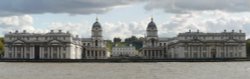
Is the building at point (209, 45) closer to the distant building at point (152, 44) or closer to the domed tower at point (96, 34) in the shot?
the distant building at point (152, 44)

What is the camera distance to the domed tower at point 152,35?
602 ft

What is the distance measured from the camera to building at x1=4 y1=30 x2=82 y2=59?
155m

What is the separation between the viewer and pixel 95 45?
589ft

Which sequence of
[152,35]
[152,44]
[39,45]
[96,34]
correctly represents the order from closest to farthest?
[39,45] → [96,34] → [152,44] → [152,35]

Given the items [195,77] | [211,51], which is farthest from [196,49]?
[195,77]

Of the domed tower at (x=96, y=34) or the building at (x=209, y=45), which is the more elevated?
the domed tower at (x=96, y=34)

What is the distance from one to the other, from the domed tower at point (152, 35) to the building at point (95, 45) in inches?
513

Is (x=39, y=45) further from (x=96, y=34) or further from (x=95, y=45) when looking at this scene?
(x=96, y=34)

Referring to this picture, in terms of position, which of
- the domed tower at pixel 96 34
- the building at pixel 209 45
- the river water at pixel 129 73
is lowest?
the river water at pixel 129 73

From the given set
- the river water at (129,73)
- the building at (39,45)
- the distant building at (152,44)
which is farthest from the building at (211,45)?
the river water at (129,73)

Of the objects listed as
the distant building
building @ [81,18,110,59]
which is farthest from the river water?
the distant building

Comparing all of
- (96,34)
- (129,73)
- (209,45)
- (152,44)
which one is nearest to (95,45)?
(96,34)

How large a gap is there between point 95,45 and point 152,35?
57.2 feet

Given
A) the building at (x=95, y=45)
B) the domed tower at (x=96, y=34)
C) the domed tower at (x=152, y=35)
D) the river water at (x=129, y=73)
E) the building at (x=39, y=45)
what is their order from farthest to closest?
the domed tower at (x=152, y=35) < the domed tower at (x=96, y=34) < the building at (x=95, y=45) < the building at (x=39, y=45) < the river water at (x=129, y=73)
